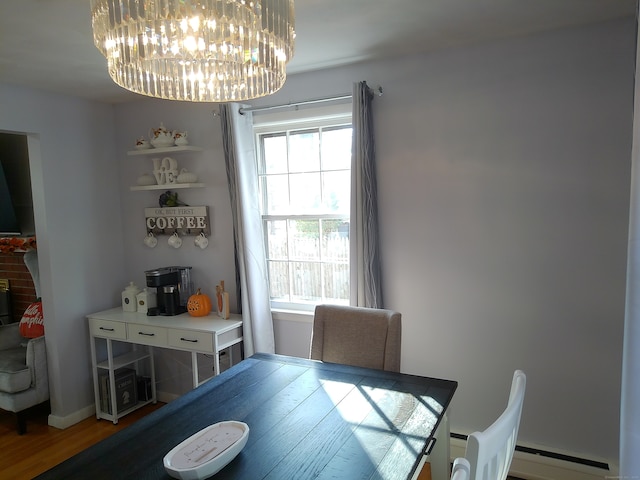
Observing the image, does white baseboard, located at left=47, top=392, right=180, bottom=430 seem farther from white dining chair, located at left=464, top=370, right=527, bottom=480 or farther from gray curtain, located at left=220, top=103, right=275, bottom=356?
white dining chair, located at left=464, top=370, right=527, bottom=480

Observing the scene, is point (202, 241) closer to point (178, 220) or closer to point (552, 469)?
point (178, 220)

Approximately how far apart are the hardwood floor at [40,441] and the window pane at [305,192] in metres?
1.99

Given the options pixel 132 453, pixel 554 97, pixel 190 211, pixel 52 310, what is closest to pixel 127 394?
pixel 52 310

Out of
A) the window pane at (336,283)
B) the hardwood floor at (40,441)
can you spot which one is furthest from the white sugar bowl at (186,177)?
the hardwood floor at (40,441)

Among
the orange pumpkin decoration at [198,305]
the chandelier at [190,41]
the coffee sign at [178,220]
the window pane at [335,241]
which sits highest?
the chandelier at [190,41]

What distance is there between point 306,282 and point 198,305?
2.49 ft

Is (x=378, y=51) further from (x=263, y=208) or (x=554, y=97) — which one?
(x=263, y=208)

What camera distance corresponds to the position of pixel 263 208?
3.12 metres

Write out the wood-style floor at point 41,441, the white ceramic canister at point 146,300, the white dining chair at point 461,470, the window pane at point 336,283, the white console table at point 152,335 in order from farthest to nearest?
the white ceramic canister at point 146,300 < the window pane at point 336,283 < the white console table at point 152,335 < the wood-style floor at point 41,441 < the white dining chair at point 461,470

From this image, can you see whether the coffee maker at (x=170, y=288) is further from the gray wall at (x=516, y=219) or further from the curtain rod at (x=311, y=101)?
the gray wall at (x=516, y=219)

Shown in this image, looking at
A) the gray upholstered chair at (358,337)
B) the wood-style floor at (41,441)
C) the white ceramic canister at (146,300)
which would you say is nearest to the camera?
the gray upholstered chair at (358,337)

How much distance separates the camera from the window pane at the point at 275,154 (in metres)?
3.02

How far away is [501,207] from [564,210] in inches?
11.6

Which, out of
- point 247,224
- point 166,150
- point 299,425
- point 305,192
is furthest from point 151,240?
point 299,425
